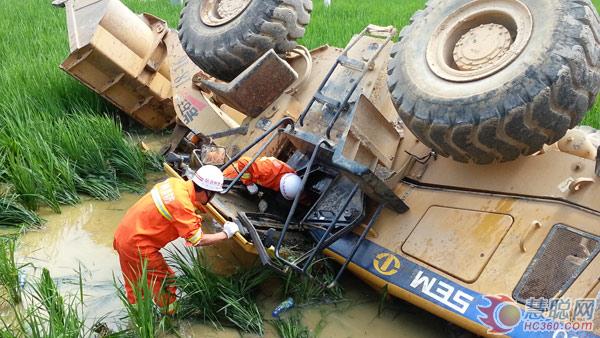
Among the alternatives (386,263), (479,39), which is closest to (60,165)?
(386,263)

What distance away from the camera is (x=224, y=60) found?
4551 mm

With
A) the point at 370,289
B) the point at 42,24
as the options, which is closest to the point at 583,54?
the point at 370,289

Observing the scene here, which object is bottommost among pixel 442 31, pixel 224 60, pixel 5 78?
pixel 5 78

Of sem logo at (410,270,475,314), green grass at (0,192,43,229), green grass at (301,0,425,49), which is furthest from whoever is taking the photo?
green grass at (301,0,425,49)

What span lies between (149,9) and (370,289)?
29.2 ft

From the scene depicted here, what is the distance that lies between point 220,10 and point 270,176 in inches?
61.9

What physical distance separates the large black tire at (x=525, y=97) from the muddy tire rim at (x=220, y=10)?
1.88m

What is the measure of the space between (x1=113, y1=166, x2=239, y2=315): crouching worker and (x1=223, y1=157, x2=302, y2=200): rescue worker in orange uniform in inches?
18.3

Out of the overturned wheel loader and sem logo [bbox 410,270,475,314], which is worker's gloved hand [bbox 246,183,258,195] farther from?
sem logo [bbox 410,270,475,314]

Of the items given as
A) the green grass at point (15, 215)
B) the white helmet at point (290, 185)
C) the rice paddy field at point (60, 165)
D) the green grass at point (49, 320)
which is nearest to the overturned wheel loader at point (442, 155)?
the white helmet at point (290, 185)

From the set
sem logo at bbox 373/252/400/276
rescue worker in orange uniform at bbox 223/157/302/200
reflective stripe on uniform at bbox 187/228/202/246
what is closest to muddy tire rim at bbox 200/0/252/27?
rescue worker in orange uniform at bbox 223/157/302/200

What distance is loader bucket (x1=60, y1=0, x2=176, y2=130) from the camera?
5715 mm

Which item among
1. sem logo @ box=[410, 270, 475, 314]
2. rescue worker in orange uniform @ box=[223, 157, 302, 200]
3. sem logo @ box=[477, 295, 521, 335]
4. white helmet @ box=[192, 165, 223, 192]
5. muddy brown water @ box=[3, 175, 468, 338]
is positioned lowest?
muddy brown water @ box=[3, 175, 468, 338]

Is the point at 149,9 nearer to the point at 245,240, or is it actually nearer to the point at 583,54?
the point at 245,240
